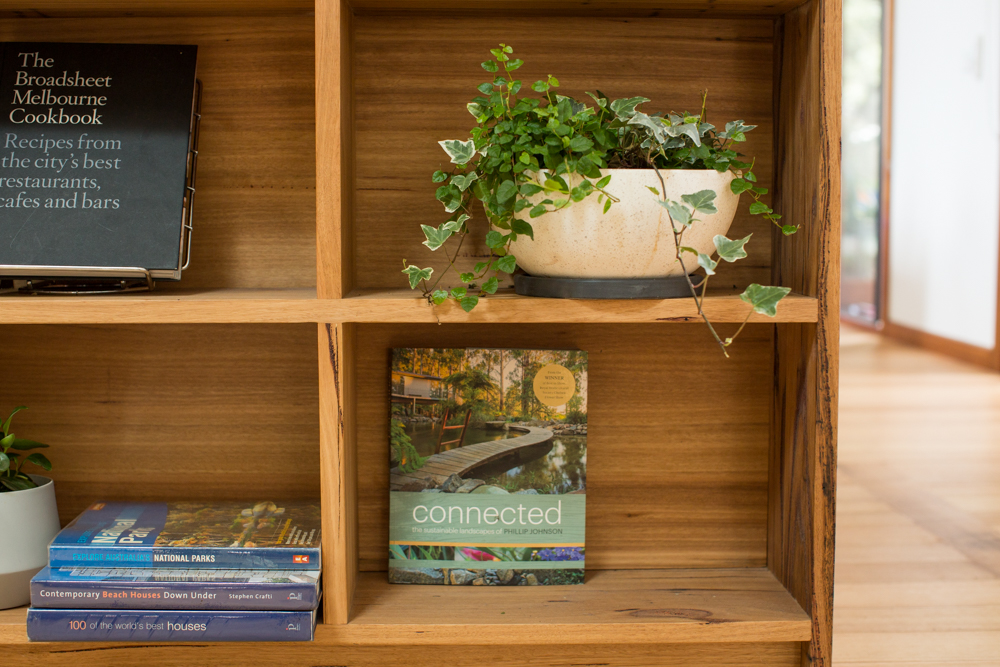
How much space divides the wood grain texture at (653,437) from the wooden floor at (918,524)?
0.37 metres

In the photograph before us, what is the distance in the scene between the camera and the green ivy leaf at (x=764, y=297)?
784mm

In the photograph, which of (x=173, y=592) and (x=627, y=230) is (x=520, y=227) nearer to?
(x=627, y=230)

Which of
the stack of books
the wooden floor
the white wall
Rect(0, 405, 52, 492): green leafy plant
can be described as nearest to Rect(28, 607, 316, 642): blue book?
the stack of books

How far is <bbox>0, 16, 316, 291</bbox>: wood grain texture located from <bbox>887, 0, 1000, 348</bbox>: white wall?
160 inches

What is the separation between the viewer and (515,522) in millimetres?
1000

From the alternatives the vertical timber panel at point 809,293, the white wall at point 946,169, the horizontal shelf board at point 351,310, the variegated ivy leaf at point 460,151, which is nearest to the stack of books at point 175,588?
the horizontal shelf board at point 351,310

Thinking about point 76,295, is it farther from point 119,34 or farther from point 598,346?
point 598,346

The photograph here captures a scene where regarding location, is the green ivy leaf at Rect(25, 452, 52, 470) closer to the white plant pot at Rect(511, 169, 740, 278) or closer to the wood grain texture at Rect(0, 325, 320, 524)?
the wood grain texture at Rect(0, 325, 320, 524)

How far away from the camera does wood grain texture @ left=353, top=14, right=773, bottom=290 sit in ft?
3.30

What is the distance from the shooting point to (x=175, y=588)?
2.87ft

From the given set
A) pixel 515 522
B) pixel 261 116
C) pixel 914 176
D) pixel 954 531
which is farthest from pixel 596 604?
pixel 914 176

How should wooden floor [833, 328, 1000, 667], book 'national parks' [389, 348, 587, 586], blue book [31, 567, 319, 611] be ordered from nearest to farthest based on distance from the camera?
1. blue book [31, 567, 319, 611]
2. book 'national parks' [389, 348, 587, 586]
3. wooden floor [833, 328, 1000, 667]

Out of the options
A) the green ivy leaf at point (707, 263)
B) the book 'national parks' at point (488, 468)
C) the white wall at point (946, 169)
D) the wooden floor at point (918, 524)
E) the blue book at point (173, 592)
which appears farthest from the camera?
the white wall at point (946, 169)

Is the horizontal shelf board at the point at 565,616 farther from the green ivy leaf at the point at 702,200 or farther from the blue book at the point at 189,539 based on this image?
the green ivy leaf at the point at 702,200
